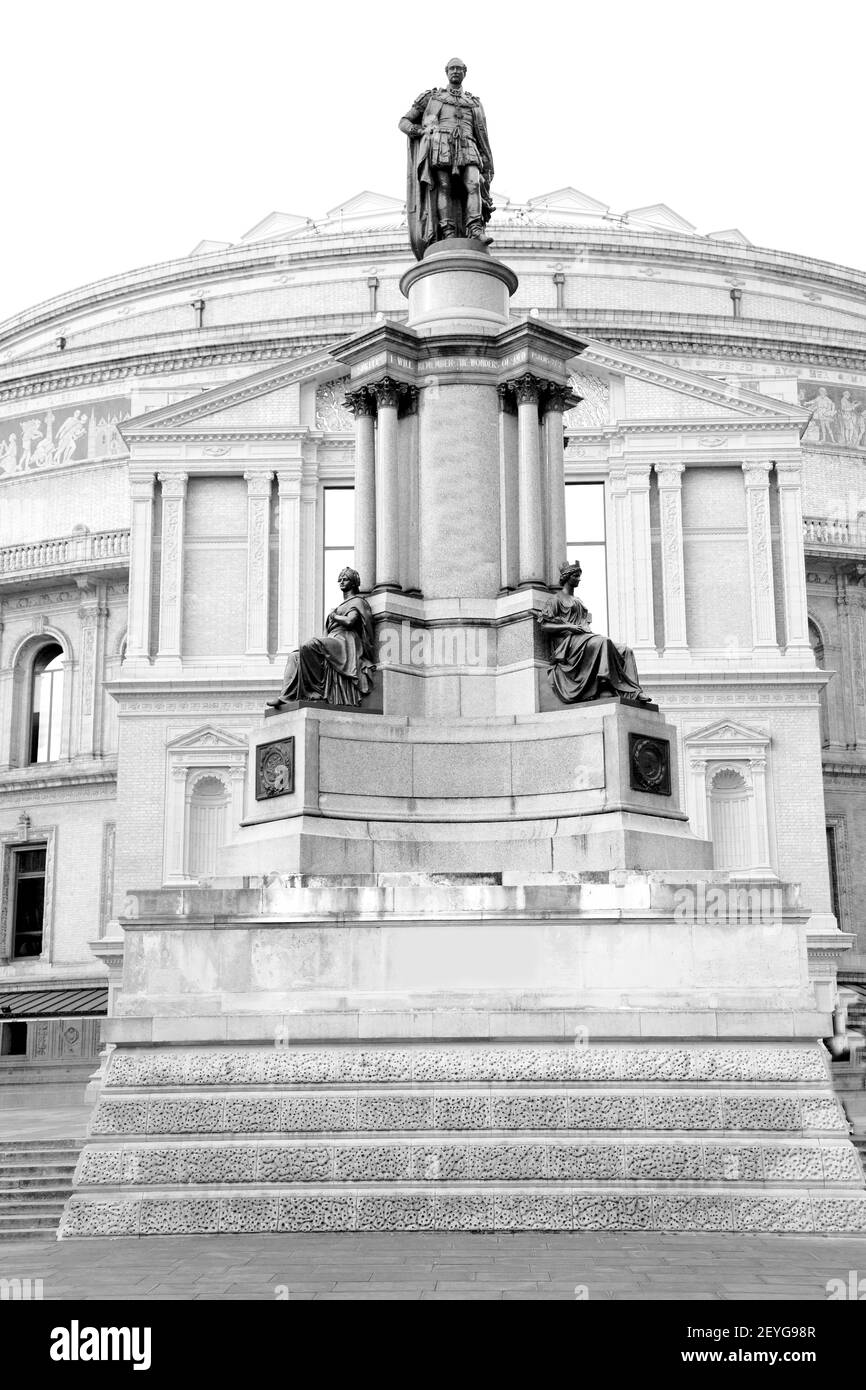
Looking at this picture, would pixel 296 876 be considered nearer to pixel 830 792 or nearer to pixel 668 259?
pixel 830 792

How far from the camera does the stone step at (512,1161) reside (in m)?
14.2

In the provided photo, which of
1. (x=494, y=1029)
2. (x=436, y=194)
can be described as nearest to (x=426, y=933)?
(x=494, y=1029)

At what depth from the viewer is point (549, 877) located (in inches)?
622

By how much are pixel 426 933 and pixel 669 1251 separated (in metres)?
3.72

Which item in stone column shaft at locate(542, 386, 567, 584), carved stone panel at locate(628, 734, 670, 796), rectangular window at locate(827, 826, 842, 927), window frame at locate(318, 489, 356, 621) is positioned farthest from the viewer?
rectangular window at locate(827, 826, 842, 927)

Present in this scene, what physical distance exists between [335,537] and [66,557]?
12537 millimetres

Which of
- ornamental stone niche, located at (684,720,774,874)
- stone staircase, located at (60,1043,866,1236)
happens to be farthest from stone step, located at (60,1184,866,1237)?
ornamental stone niche, located at (684,720,774,874)

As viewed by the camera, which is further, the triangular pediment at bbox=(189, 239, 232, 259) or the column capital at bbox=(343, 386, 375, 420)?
the triangular pediment at bbox=(189, 239, 232, 259)

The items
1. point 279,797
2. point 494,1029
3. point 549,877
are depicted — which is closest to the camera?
point 494,1029

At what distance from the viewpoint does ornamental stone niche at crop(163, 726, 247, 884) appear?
146ft

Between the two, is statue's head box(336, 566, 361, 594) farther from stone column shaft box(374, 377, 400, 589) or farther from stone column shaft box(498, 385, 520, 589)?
stone column shaft box(498, 385, 520, 589)

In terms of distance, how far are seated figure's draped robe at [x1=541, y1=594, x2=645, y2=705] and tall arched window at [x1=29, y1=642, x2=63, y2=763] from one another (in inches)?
1555

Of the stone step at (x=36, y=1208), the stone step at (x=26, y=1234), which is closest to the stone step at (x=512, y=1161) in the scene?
the stone step at (x=26, y=1234)

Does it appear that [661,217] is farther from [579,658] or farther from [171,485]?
[579,658]
